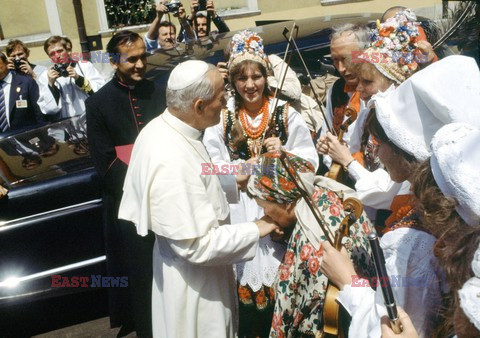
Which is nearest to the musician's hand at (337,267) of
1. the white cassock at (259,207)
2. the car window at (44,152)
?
the white cassock at (259,207)

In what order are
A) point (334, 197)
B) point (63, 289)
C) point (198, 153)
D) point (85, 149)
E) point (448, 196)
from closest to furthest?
point (448, 196)
point (334, 197)
point (198, 153)
point (63, 289)
point (85, 149)

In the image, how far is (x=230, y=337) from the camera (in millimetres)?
2664

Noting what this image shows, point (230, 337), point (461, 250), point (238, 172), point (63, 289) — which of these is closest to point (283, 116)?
point (238, 172)

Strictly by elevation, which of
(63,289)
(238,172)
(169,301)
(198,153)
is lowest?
(63,289)

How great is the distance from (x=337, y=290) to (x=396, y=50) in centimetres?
154

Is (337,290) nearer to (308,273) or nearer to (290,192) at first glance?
(308,273)

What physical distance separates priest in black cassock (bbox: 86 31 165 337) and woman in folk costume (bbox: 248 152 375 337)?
1396 mm

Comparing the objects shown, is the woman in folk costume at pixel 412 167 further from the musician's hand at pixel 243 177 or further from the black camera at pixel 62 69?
the black camera at pixel 62 69

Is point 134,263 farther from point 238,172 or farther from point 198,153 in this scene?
point 198,153

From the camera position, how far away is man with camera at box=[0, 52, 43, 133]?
5648mm

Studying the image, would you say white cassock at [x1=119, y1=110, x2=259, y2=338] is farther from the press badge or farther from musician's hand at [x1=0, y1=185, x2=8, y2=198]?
the press badge

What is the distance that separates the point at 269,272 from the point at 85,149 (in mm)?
1912

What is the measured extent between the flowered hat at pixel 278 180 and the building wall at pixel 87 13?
11.2 m

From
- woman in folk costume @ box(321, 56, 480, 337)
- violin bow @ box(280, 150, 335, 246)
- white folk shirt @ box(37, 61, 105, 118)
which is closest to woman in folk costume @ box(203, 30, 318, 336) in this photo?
violin bow @ box(280, 150, 335, 246)
